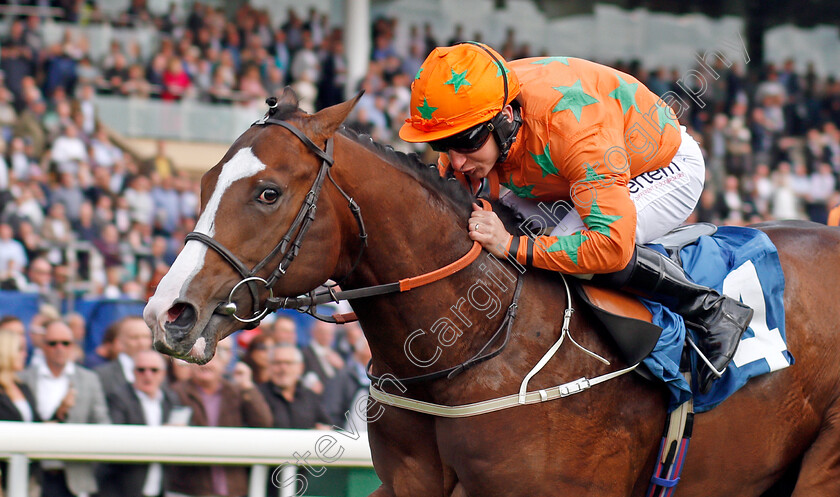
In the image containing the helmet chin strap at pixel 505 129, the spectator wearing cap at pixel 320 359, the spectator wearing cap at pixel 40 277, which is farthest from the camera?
the spectator wearing cap at pixel 40 277

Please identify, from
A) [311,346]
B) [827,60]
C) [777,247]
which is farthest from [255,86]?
[827,60]

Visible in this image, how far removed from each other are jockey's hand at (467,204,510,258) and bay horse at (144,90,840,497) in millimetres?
34

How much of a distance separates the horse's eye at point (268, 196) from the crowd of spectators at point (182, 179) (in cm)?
37

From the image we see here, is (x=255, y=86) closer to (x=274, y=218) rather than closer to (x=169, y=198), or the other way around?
(x=169, y=198)

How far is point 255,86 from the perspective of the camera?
12.4m

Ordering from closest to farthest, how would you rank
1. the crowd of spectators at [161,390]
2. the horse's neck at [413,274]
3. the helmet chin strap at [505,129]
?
the horse's neck at [413,274] → the helmet chin strap at [505,129] → the crowd of spectators at [161,390]

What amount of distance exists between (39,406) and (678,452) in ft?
10.9

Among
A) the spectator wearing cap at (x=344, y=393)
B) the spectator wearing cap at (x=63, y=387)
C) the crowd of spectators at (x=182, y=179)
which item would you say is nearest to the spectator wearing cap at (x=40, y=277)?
the crowd of spectators at (x=182, y=179)

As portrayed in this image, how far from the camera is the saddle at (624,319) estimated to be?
111 inches

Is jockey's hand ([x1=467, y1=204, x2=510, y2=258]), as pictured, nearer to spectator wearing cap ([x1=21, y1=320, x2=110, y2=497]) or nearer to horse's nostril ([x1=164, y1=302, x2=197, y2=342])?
horse's nostril ([x1=164, y1=302, x2=197, y2=342])

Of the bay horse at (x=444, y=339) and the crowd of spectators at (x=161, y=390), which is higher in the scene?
the bay horse at (x=444, y=339)

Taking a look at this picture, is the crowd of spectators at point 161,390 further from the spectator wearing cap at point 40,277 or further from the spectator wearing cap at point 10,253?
the spectator wearing cap at point 10,253

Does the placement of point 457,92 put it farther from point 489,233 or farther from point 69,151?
point 69,151

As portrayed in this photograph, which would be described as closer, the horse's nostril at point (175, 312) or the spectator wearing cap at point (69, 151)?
the horse's nostril at point (175, 312)
